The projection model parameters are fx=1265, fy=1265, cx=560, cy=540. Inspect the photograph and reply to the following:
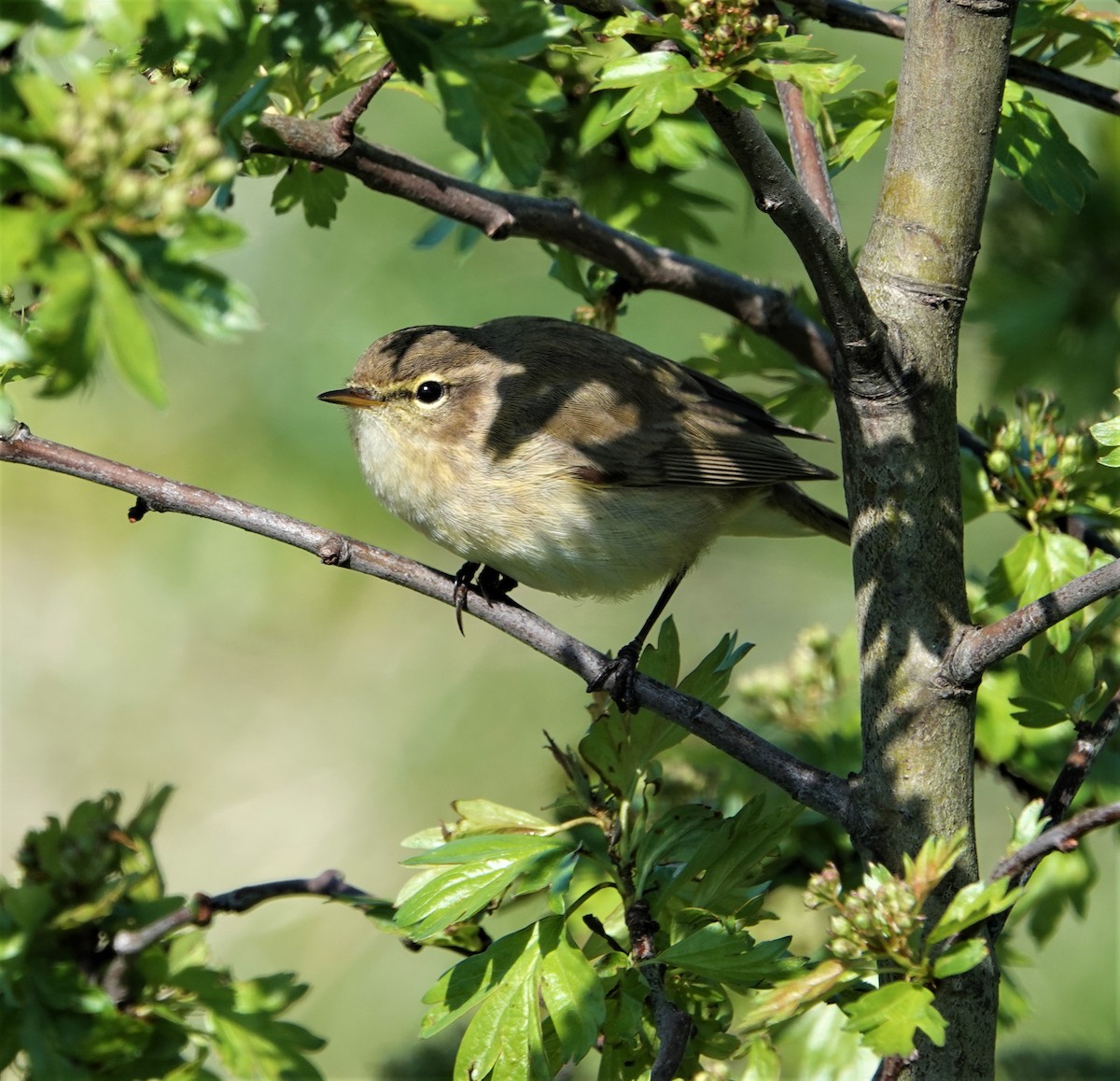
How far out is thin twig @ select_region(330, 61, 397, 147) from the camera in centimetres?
207

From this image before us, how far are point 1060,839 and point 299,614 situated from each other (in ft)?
16.2

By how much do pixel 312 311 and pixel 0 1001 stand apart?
4.85m

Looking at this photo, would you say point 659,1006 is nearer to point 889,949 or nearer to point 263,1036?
point 889,949

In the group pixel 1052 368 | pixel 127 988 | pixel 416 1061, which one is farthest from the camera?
pixel 1052 368

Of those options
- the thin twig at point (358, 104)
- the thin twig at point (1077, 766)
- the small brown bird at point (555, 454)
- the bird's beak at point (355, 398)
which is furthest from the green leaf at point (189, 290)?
the bird's beak at point (355, 398)

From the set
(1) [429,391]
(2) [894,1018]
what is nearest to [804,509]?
(1) [429,391]

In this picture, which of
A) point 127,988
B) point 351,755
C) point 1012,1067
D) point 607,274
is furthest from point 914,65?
point 351,755

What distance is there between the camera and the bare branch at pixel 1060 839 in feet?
5.53

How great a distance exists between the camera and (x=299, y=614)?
623 centimetres

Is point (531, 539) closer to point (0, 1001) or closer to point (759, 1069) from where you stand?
point (759, 1069)

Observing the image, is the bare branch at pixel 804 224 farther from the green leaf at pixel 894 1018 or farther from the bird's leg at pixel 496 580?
the bird's leg at pixel 496 580

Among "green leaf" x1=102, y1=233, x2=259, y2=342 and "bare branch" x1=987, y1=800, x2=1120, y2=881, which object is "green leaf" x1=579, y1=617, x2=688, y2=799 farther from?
"green leaf" x1=102, y1=233, x2=259, y2=342

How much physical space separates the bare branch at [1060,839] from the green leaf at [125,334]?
4.11 feet

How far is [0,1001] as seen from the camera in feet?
5.88
